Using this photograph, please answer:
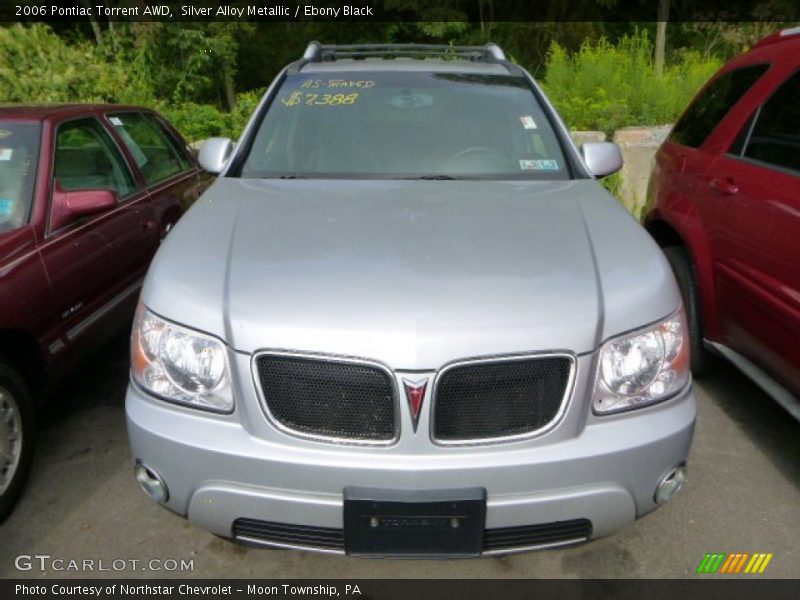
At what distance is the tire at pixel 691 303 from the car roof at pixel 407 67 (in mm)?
1406

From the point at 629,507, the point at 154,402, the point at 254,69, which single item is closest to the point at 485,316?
the point at 629,507

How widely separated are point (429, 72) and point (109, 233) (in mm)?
1929

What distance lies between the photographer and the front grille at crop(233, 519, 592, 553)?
A: 1953 millimetres

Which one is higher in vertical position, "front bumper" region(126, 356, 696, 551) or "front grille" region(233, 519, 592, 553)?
"front bumper" region(126, 356, 696, 551)

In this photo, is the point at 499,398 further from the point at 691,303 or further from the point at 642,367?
the point at 691,303

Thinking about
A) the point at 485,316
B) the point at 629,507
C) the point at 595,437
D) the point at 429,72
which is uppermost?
the point at 429,72

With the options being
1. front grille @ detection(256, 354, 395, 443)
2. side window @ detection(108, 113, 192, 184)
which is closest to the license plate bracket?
front grille @ detection(256, 354, 395, 443)

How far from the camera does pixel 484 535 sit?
6.34ft

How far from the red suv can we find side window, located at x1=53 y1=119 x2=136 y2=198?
10.6 ft

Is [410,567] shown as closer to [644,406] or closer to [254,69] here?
[644,406]

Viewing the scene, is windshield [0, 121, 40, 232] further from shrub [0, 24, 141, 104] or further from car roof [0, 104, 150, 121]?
shrub [0, 24, 141, 104]

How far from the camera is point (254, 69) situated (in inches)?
689

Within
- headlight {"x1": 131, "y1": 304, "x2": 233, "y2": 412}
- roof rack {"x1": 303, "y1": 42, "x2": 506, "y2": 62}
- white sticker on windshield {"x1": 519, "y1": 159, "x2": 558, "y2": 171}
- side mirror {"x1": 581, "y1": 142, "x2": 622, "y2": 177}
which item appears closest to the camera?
headlight {"x1": 131, "y1": 304, "x2": 233, "y2": 412}

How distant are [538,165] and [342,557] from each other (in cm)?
189
